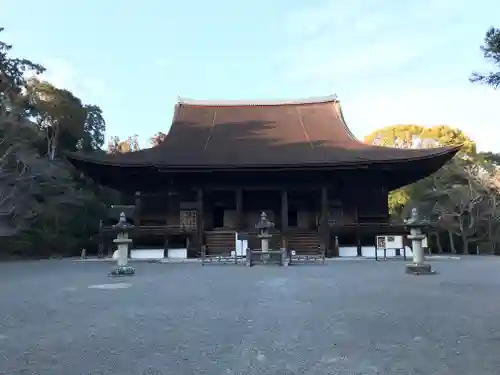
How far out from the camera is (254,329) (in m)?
4.82

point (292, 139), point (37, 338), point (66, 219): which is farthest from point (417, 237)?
point (66, 219)

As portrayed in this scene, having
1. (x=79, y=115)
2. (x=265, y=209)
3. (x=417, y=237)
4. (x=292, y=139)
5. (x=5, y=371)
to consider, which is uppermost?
(x=79, y=115)

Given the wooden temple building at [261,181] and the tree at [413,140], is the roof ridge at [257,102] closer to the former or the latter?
the wooden temple building at [261,181]

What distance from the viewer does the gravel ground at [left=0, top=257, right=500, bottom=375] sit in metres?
3.56

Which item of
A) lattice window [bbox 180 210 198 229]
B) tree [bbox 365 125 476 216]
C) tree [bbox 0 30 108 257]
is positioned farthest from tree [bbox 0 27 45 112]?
tree [bbox 365 125 476 216]

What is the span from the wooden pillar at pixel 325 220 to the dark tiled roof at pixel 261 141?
65.9 inches

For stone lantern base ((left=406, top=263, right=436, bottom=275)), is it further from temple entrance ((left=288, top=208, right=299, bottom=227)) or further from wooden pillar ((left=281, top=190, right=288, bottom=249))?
temple entrance ((left=288, top=208, right=299, bottom=227))

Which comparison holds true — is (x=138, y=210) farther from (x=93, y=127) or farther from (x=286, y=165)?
(x=93, y=127)

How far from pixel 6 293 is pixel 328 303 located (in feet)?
20.3

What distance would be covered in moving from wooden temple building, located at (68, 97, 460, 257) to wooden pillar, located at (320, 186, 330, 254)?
0.04 meters

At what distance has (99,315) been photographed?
19.0ft

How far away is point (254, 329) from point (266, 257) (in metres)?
9.47

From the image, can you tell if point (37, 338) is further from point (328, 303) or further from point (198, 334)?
point (328, 303)

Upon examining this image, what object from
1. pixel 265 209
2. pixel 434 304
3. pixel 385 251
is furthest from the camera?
pixel 265 209
